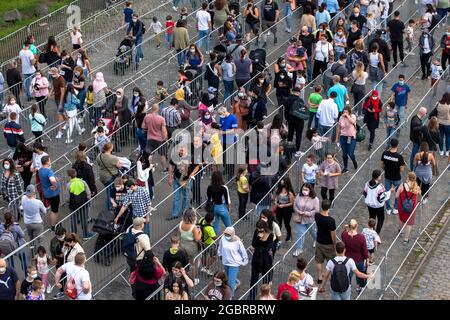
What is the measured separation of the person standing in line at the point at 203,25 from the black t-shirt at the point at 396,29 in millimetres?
4879

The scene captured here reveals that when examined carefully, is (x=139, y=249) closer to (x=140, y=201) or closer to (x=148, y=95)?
(x=140, y=201)

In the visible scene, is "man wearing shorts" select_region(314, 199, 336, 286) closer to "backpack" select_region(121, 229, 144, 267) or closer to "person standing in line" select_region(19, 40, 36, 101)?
"backpack" select_region(121, 229, 144, 267)

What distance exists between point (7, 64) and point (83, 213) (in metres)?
9.67

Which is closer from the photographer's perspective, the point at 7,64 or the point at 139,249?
the point at 139,249

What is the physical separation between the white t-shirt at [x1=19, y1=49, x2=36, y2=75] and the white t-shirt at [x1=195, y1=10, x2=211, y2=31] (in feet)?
15.2

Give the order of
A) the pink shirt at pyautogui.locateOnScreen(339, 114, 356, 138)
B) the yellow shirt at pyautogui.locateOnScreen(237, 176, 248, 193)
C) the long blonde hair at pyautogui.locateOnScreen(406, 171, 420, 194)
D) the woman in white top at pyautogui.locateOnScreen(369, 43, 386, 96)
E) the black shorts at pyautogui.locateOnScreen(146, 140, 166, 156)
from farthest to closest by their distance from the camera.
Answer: the woman in white top at pyautogui.locateOnScreen(369, 43, 386, 96)
the black shorts at pyautogui.locateOnScreen(146, 140, 166, 156)
the pink shirt at pyautogui.locateOnScreen(339, 114, 356, 138)
the yellow shirt at pyautogui.locateOnScreen(237, 176, 248, 193)
the long blonde hair at pyautogui.locateOnScreen(406, 171, 420, 194)

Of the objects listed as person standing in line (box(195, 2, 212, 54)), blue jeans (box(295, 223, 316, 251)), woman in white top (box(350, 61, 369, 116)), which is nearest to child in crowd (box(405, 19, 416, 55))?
woman in white top (box(350, 61, 369, 116))

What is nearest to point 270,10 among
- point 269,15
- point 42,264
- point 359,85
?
point 269,15

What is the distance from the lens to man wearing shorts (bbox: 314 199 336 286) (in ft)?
58.8

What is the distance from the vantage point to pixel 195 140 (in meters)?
20.7

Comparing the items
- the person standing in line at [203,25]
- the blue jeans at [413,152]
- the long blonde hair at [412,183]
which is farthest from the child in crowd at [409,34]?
the long blonde hair at [412,183]
